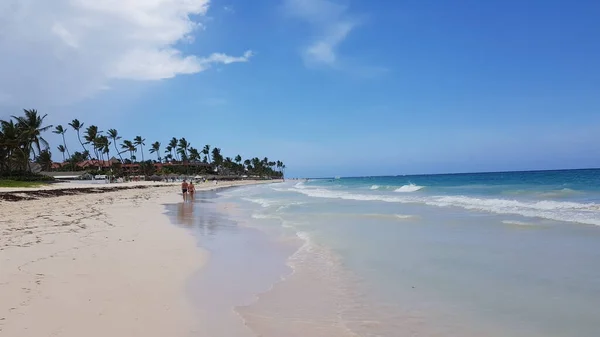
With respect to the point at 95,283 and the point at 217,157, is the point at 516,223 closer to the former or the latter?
the point at 95,283

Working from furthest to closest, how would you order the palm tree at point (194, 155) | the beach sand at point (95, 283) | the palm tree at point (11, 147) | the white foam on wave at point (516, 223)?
the palm tree at point (194, 155) → the palm tree at point (11, 147) → the white foam on wave at point (516, 223) → the beach sand at point (95, 283)

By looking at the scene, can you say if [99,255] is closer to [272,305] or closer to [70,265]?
[70,265]

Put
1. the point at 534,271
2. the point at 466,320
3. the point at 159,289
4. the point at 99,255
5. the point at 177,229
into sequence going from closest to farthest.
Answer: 1. the point at 466,320
2. the point at 159,289
3. the point at 534,271
4. the point at 99,255
5. the point at 177,229

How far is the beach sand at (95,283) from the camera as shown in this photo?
488 centimetres

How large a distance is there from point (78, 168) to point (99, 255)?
101793 mm

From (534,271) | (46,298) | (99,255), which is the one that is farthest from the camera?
(99,255)

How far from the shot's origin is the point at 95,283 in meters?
6.72

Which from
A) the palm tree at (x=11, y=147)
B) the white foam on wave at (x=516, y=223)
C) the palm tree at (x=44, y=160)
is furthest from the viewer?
the palm tree at (x=44, y=160)

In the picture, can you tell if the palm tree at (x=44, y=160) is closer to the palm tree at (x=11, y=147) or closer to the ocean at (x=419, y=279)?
the palm tree at (x=11, y=147)

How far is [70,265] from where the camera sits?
310 inches

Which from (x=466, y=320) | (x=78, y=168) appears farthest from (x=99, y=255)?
(x=78, y=168)

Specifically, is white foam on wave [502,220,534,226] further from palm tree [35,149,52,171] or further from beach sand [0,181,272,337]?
palm tree [35,149,52,171]

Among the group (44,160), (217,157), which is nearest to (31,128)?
(44,160)

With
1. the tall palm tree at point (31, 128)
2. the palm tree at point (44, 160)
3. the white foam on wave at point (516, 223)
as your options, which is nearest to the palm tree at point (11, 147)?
the tall palm tree at point (31, 128)
